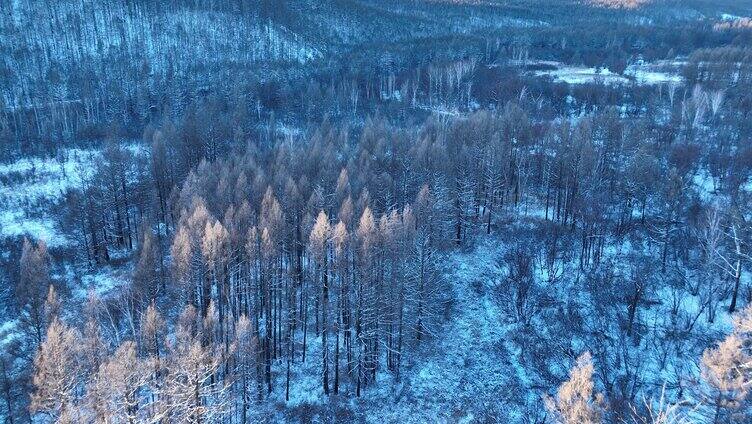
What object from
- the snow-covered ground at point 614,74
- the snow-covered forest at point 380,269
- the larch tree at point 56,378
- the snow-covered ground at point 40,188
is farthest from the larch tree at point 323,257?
the snow-covered ground at point 614,74

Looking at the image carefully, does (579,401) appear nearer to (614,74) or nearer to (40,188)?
(40,188)

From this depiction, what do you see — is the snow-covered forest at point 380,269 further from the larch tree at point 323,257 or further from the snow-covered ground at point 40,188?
the snow-covered ground at point 40,188

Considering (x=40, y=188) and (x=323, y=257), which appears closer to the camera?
(x=323, y=257)

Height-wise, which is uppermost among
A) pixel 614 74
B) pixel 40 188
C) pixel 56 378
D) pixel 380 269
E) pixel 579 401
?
pixel 614 74

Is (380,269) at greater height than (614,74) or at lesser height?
lesser

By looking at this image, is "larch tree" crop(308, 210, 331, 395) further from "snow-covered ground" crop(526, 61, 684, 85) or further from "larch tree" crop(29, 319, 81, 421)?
"snow-covered ground" crop(526, 61, 684, 85)

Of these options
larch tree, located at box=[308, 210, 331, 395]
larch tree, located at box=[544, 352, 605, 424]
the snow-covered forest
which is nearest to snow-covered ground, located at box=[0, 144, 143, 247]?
the snow-covered forest

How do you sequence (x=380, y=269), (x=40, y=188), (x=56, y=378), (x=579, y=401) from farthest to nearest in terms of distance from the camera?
(x=40, y=188)
(x=380, y=269)
(x=56, y=378)
(x=579, y=401)

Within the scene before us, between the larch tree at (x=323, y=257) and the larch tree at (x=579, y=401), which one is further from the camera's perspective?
the larch tree at (x=323, y=257)

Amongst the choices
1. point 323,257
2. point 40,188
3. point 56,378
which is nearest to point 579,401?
point 323,257
